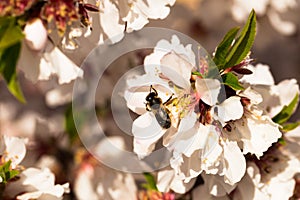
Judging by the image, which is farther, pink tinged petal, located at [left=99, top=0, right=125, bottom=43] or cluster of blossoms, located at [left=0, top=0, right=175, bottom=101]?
pink tinged petal, located at [left=99, top=0, right=125, bottom=43]

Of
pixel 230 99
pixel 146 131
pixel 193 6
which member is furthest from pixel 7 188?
pixel 193 6

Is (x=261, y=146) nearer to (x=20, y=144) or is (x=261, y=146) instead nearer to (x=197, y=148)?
(x=197, y=148)

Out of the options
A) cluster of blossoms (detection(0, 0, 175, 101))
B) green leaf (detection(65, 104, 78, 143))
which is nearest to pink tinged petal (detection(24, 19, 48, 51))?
cluster of blossoms (detection(0, 0, 175, 101))

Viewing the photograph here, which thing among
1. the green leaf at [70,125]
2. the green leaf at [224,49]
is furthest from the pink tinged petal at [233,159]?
the green leaf at [70,125]

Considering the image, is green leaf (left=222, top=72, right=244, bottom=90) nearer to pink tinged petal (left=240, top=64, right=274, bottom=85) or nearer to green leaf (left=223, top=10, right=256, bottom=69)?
green leaf (left=223, top=10, right=256, bottom=69)

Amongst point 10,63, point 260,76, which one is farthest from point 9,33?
point 260,76

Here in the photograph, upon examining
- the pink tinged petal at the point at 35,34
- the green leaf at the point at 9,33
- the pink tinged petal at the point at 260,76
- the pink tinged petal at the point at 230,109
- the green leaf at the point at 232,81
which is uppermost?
the green leaf at the point at 9,33

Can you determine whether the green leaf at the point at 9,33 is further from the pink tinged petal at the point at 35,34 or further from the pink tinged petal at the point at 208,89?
the pink tinged petal at the point at 208,89

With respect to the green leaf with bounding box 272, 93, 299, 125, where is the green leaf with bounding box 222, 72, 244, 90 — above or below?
above
